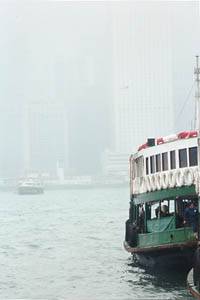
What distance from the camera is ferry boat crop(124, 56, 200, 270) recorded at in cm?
2167

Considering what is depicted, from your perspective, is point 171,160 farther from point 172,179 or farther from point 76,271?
point 76,271

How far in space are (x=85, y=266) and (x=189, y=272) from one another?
29.1 ft

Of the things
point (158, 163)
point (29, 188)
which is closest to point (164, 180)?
point (158, 163)

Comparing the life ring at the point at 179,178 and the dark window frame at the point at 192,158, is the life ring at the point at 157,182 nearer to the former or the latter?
the life ring at the point at 179,178

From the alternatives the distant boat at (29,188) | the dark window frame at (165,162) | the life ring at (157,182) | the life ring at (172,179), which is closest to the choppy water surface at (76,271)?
the life ring at (157,182)

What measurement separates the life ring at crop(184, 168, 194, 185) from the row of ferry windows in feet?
0.78

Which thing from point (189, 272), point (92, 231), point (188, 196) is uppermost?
point (188, 196)

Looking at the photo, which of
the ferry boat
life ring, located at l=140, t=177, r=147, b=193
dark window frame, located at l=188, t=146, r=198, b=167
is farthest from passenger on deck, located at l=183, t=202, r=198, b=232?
life ring, located at l=140, t=177, r=147, b=193

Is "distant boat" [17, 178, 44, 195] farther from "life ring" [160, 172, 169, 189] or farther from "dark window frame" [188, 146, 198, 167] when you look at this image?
"dark window frame" [188, 146, 198, 167]

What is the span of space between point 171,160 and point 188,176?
136 centimetres

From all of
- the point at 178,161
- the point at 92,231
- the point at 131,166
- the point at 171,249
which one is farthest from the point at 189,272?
the point at 92,231

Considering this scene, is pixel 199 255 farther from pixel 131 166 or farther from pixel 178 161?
pixel 131 166

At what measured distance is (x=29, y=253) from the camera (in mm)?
35938

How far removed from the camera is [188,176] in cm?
2169
